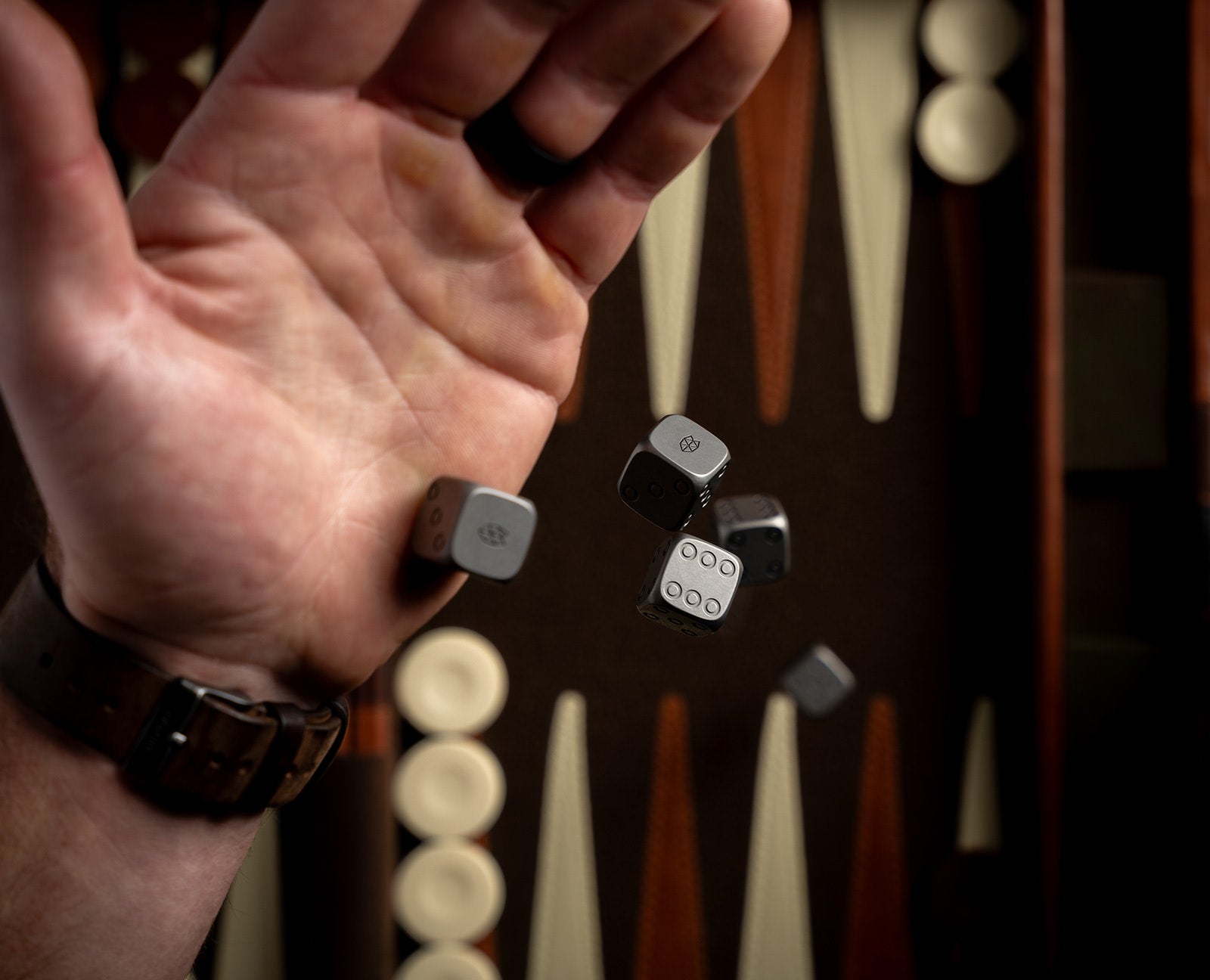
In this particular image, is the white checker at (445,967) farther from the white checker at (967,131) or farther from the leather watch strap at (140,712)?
the white checker at (967,131)

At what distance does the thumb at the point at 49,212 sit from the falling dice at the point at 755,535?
1.03m

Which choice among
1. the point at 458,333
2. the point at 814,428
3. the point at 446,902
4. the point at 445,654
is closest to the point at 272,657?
the point at 458,333

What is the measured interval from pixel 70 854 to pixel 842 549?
1645 millimetres

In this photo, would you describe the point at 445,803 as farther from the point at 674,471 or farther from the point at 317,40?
the point at 317,40

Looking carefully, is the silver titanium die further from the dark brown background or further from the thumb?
the thumb

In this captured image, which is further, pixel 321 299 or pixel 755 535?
pixel 755 535

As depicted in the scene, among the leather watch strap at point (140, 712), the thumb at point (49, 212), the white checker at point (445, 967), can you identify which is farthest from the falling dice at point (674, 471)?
the white checker at point (445, 967)

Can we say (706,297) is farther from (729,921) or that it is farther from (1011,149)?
(729,921)

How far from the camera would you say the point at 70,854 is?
886 millimetres

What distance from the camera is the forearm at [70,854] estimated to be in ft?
2.88

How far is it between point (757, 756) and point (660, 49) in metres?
1.63

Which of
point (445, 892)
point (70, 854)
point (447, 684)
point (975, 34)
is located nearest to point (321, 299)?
point (70, 854)

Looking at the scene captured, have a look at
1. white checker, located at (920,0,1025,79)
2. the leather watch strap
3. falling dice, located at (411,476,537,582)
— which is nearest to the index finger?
falling dice, located at (411,476,537,582)

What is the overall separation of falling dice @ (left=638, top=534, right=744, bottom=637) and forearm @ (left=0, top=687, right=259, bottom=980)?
593 millimetres
